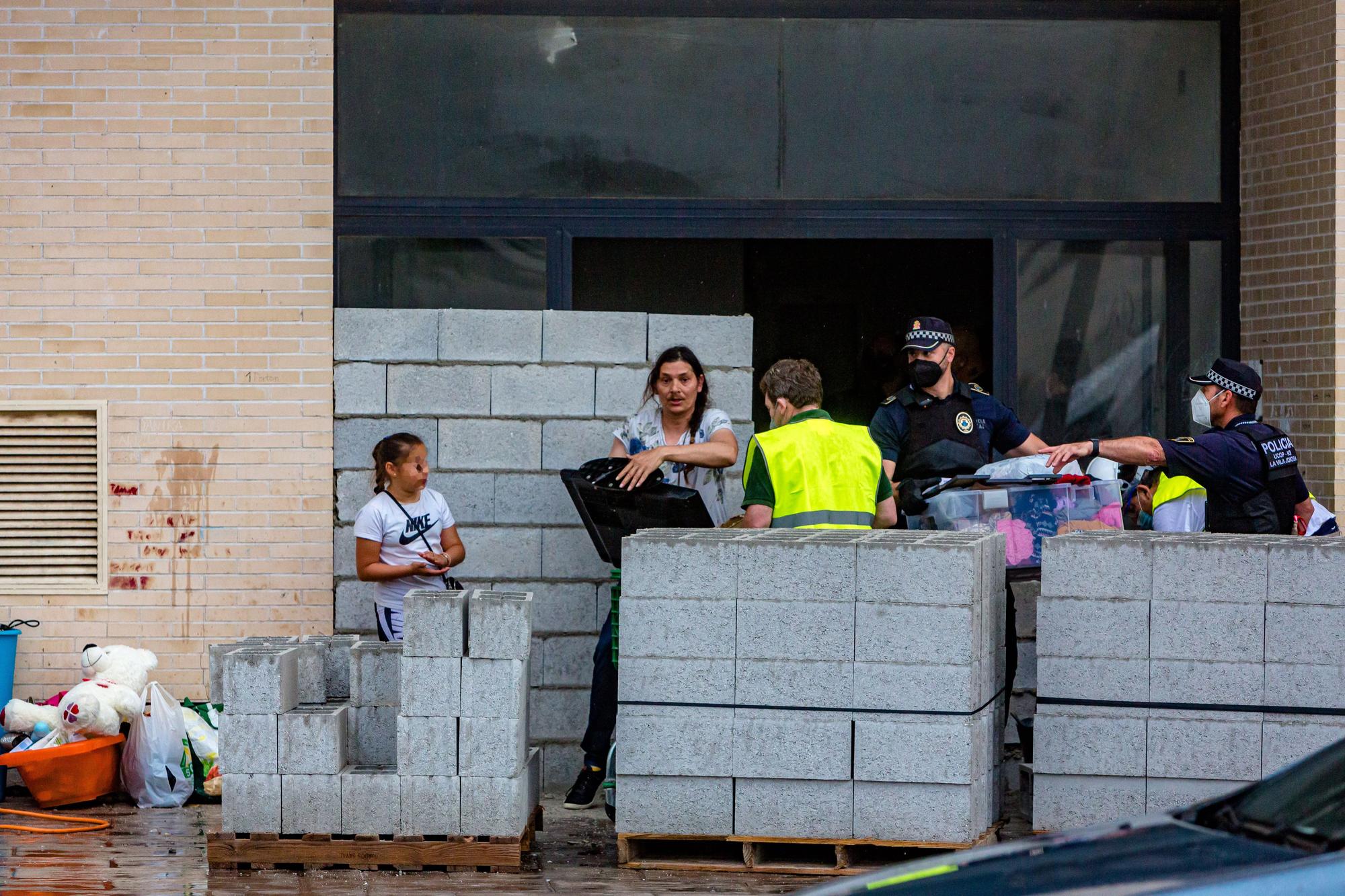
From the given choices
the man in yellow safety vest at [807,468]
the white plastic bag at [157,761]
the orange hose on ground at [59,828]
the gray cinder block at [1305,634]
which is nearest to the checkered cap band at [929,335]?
the man in yellow safety vest at [807,468]

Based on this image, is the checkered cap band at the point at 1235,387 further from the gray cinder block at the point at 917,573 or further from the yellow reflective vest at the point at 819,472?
the gray cinder block at the point at 917,573

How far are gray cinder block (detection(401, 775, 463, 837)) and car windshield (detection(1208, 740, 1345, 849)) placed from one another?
325cm

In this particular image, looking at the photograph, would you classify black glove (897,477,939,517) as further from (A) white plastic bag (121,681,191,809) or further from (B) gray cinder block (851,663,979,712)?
(A) white plastic bag (121,681,191,809)

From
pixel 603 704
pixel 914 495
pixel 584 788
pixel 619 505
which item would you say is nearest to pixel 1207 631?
pixel 914 495

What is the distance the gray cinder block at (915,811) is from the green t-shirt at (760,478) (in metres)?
1.46

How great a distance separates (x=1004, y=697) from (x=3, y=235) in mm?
5851

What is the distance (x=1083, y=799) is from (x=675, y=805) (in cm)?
167

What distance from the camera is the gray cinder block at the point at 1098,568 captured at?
6043mm

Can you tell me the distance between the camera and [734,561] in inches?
237

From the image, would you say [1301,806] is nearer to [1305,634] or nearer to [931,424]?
[1305,634]

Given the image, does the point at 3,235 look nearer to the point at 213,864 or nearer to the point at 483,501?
the point at 483,501

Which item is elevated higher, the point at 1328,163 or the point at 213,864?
the point at 1328,163

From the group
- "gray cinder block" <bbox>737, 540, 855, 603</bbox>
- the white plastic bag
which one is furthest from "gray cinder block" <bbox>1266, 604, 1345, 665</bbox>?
the white plastic bag

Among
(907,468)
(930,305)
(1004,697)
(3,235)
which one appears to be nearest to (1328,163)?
(930,305)
